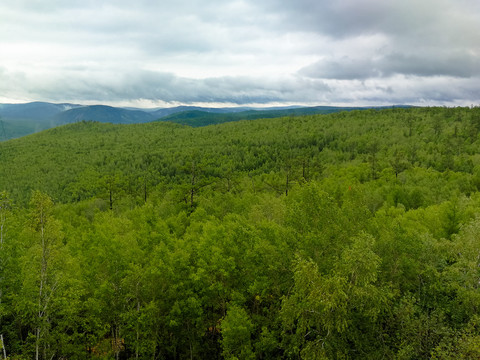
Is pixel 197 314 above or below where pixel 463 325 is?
below

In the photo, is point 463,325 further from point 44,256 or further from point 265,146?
point 265,146

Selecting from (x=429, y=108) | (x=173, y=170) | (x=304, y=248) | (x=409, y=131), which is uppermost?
(x=429, y=108)

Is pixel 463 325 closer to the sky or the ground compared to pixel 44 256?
closer to the ground

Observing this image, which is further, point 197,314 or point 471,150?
point 471,150

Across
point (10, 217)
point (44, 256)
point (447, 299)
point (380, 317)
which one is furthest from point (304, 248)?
point (10, 217)

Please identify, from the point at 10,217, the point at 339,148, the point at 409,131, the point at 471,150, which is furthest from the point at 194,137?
the point at 10,217

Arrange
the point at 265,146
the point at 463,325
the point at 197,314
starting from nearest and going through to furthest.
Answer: the point at 463,325 < the point at 197,314 < the point at 265,146

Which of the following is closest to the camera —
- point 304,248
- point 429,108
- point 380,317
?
point 380,317

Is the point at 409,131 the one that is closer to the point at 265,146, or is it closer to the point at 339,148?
the point at 339,148

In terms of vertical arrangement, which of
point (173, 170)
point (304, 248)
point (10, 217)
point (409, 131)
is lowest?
point (173, 170)
